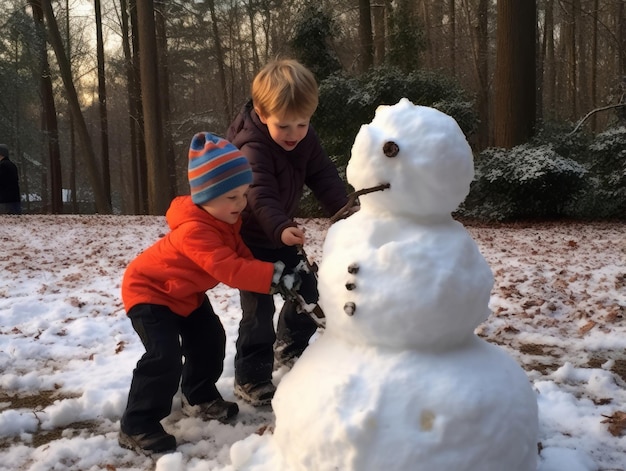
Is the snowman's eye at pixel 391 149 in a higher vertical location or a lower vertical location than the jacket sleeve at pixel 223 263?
higher

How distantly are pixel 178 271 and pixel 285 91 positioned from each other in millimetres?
952

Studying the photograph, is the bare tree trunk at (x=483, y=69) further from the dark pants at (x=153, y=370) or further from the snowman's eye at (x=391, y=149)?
the snowman's eye at (x=391, y=149)

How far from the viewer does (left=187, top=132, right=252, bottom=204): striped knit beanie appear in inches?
98.5

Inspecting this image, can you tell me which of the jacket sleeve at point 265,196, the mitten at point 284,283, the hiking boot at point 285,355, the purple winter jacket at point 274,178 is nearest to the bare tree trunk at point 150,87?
the hiking boot at point 285,355

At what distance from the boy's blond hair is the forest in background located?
908 centimetres

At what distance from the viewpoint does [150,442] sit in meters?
2.60

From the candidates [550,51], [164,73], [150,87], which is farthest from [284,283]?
[550,51]

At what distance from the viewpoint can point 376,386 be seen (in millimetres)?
1818

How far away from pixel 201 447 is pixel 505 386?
1.44 metres

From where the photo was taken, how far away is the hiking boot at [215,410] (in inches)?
115

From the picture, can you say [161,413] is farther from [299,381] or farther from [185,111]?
[185,111]

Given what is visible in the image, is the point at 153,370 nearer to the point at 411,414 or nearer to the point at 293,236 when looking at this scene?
the point at 293,236

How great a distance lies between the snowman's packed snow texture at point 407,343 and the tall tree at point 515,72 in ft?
34.5

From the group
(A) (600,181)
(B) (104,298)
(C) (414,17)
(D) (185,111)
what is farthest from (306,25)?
(D) (185,111)
